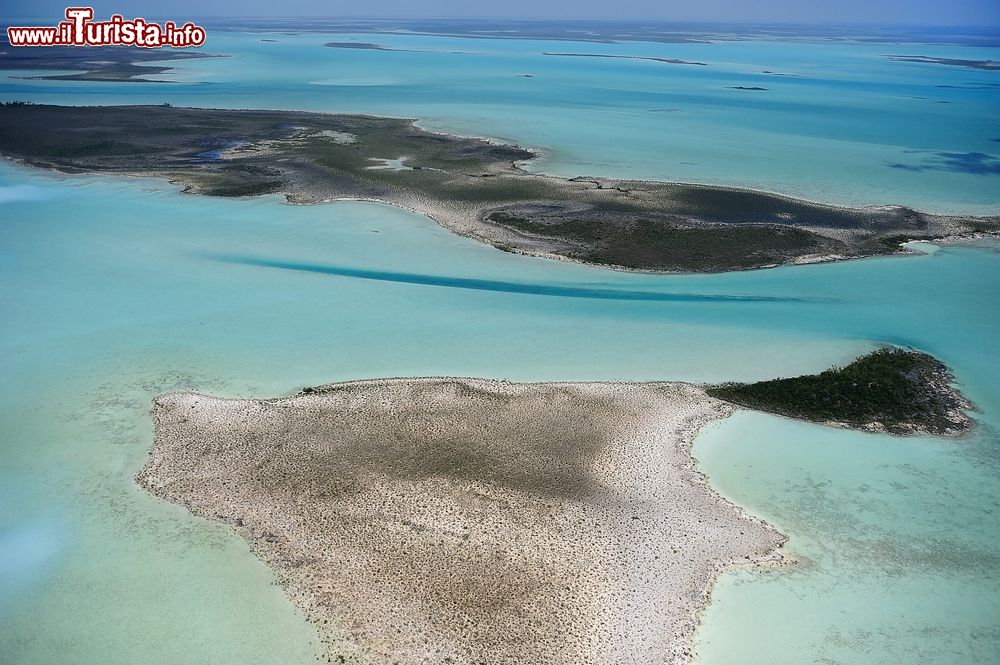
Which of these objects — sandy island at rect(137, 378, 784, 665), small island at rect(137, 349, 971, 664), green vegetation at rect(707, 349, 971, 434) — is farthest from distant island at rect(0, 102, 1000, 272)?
sandy island at rect(137, 378, 784, 665)

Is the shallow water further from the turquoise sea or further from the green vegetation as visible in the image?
the green vegetation

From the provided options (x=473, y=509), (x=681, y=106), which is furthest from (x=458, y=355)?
(x=681, y=106)

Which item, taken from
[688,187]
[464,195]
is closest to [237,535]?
[464,195]

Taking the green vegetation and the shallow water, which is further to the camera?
the shallow water

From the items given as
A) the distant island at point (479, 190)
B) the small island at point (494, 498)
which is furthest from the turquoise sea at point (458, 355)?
the distant island at point (479, 190)

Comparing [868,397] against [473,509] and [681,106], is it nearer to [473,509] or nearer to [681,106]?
[473,509]
